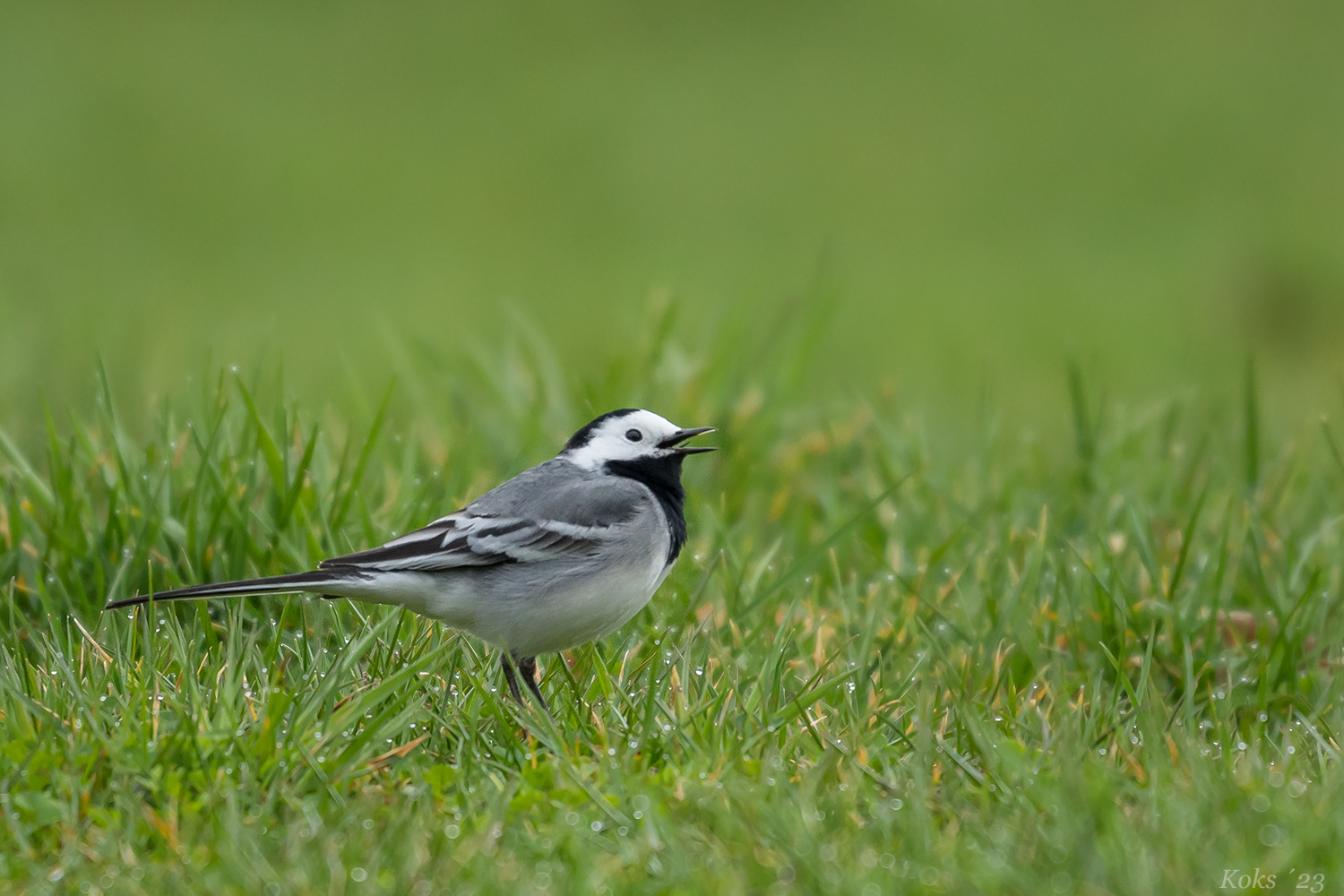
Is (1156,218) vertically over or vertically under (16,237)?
under

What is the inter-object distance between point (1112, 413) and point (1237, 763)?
12.1ft

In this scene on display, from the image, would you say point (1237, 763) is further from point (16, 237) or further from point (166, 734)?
point (16, 237)

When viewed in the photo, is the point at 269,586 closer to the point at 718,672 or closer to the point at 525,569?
the point at 525,569

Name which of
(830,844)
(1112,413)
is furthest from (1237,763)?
(1112,413)

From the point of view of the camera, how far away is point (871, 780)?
137 inches

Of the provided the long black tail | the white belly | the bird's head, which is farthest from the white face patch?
the long black tail

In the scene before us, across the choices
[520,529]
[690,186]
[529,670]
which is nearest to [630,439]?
[520,529]

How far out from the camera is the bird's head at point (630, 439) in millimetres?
4734

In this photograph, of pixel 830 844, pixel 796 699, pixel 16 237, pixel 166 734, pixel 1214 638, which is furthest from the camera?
pixel 16 237

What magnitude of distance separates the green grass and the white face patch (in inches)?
19.3

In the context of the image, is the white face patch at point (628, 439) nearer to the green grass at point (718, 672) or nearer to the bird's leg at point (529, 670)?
the green grass at point (718, 672)

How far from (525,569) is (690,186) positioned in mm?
10518

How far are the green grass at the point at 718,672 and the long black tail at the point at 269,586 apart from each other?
107 mm

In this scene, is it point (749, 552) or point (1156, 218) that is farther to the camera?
point (1156, 218)
